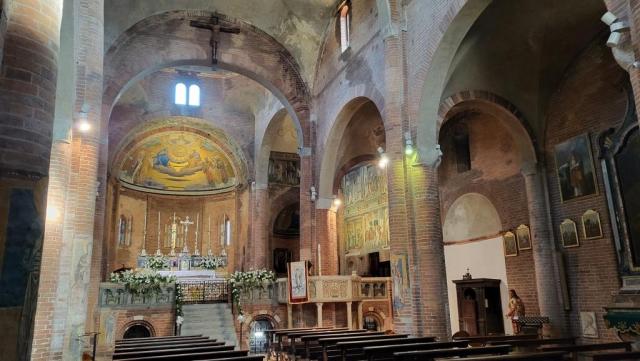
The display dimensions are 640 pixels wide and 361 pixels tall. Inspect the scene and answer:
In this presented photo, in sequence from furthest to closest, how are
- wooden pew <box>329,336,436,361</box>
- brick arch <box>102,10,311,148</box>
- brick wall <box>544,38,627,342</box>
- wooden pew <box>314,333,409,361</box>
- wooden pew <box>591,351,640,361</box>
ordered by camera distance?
brick arch <box>102,10,311,148</box>, brick wall <box>544,38,627,342</box>, wooden pew <box>314,333,409,361</box>, wooden pew <box>329,336,436,361</box>, wooden pew <box>591,351,640,361</box>

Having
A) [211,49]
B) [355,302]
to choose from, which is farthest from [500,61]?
[211,49]

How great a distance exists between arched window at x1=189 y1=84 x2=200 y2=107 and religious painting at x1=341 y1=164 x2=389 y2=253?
8248 mm

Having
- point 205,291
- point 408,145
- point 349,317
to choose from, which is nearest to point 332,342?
point 408,145

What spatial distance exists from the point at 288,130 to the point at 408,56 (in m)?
12.1

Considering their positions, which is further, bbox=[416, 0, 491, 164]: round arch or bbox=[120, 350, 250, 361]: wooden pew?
bbox=[416, 0, 491, 164]: round arch

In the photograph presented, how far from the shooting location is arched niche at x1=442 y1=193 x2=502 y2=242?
1530cm

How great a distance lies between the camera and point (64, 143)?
8.70m

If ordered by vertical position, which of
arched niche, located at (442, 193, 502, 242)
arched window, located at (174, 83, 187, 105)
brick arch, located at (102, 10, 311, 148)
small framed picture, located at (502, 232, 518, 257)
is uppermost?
arched window, located at (174, 83, 187, 105)

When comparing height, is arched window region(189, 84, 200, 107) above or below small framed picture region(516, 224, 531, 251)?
above

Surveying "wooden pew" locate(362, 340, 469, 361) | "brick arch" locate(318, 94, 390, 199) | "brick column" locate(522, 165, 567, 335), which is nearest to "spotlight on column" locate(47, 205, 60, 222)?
"wooden pew" locate(362, 340, 469, 361)

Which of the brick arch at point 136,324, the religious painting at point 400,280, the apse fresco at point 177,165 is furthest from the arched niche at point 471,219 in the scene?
the apse fresco at point 177,165

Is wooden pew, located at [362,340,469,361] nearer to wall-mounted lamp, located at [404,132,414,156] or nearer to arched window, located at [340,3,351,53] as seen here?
wall-mounted lamp, located at [404,132,414,156]

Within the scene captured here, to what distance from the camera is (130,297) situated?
1525 centimetres

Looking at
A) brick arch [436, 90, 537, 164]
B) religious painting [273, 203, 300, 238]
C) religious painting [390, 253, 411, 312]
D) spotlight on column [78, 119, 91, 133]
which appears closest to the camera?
spotlight on column [78, 119, 91, 133]
